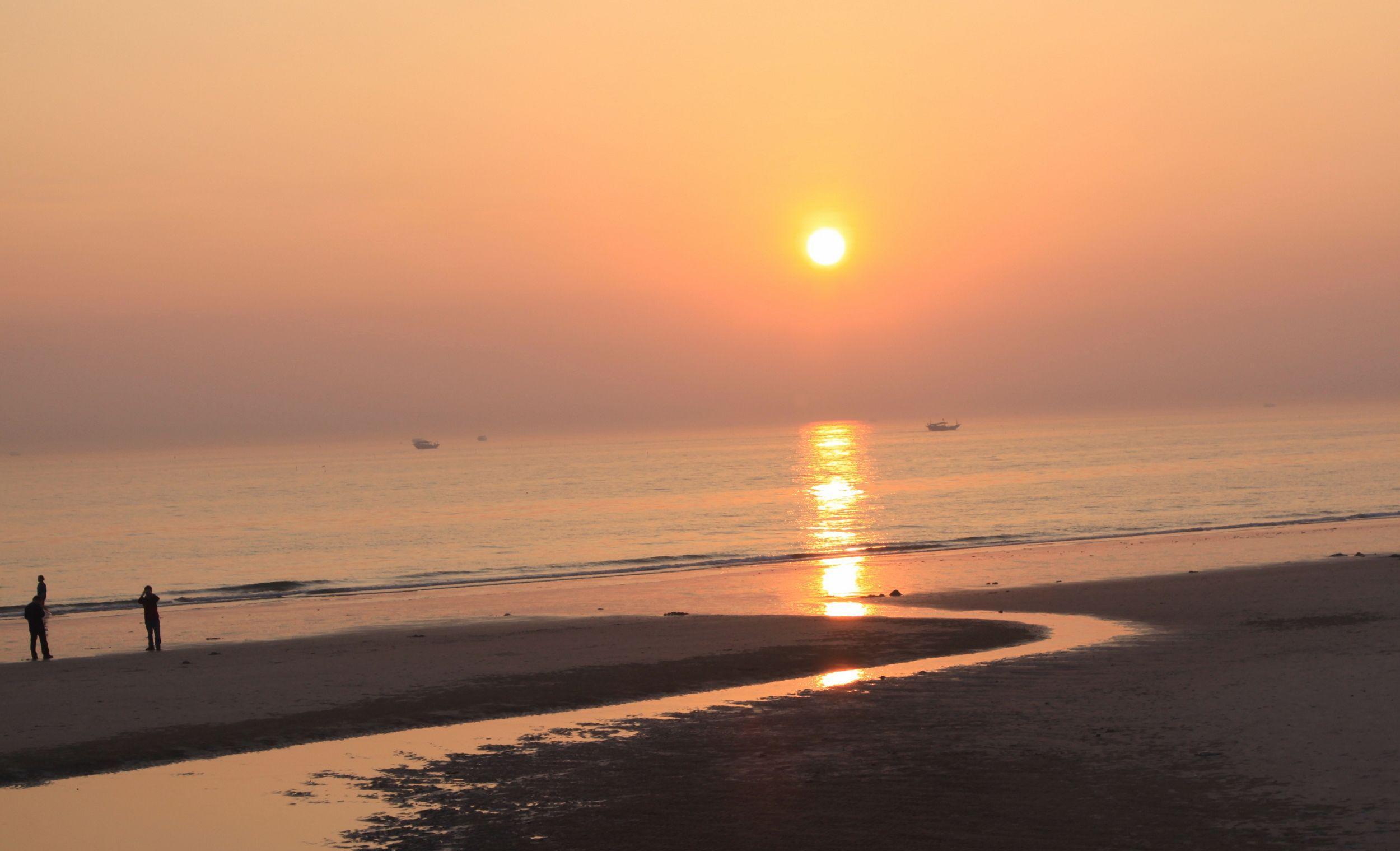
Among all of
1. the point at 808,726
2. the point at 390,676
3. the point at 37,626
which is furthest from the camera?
the point at 37,626

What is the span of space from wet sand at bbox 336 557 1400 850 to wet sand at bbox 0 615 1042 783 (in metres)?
3.34

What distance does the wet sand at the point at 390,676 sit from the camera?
18.6 meters

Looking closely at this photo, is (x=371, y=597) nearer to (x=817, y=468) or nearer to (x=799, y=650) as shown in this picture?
(x=799, y=650)

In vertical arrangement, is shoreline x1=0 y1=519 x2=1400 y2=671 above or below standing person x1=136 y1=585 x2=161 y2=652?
below

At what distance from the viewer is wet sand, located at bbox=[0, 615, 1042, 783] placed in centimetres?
1862

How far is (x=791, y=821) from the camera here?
12758mm

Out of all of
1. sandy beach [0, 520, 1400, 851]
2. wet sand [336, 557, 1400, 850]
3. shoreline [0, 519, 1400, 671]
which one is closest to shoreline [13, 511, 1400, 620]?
shoreline [0, 519, 1400, 671]

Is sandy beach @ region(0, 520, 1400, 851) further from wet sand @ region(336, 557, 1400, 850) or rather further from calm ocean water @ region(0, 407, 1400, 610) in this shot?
calm ocean water @ region(0, 407, 1400, 610)

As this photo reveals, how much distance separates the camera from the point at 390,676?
23672 mm

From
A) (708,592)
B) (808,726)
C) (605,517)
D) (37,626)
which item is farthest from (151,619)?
(605,517)

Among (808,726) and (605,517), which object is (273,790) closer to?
(808,726)

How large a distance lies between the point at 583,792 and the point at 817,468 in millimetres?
164585

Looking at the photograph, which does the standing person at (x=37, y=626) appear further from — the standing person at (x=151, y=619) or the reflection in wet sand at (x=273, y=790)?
the reflection in wet sand at (x=273, y=790)

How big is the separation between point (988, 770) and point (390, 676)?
44.5 feet
